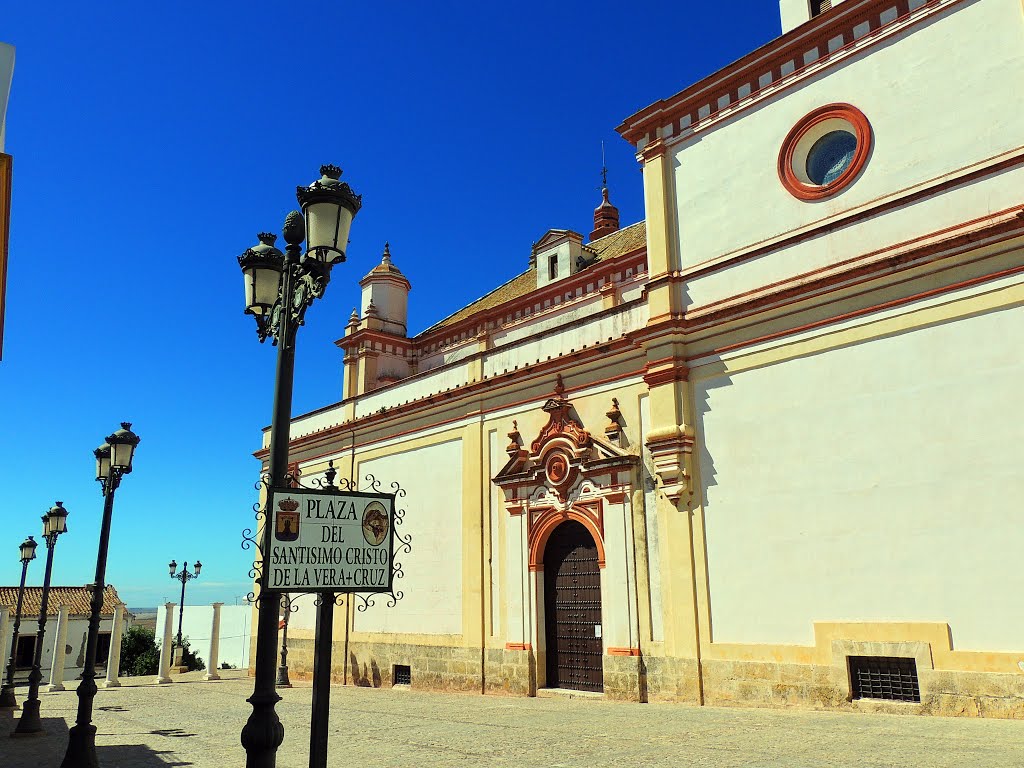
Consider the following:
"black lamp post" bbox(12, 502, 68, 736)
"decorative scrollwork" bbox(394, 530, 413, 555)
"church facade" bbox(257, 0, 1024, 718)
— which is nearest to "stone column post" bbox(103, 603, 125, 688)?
"black lamp post" bbox(12, 502, 68, 736)

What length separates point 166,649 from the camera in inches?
960

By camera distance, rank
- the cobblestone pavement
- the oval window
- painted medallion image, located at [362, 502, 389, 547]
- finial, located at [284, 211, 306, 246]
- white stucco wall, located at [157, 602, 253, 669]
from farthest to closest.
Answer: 1. white stucco wall, located at [157, 602, 253, 669]
2. the oval window
3. the cobblestone pavement
4. finial, located at [284, 211, 306, 246]
5. painted medallion image, located at [362, 502, 389, 547]

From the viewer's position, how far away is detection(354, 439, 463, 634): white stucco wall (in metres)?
17.7

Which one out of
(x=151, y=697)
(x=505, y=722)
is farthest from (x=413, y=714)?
(x=151, y=697)

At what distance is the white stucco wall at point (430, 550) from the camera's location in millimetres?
17656

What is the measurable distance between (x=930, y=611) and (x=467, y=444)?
32.9 ft

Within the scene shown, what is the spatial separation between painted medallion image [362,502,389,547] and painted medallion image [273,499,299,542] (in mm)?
479

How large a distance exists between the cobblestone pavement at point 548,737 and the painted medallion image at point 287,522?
4.70m

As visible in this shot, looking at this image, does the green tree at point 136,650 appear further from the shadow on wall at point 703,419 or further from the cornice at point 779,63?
the cornice at point 779,63

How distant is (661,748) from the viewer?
8773 mm

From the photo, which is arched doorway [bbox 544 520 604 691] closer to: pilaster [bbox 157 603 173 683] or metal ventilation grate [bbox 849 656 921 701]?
metal ventilation grate [bbox 849 656 921 701]

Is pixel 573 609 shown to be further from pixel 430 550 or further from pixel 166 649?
pixel 166 649

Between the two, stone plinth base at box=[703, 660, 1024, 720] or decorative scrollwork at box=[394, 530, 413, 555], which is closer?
decorative scrollwork at box=[394, 530, 413, 555]

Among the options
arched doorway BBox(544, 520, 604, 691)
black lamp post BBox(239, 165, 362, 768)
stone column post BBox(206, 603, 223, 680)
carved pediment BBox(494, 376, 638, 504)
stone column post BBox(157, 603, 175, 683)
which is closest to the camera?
black lamp post BBox(239, 165, 362, 768)
